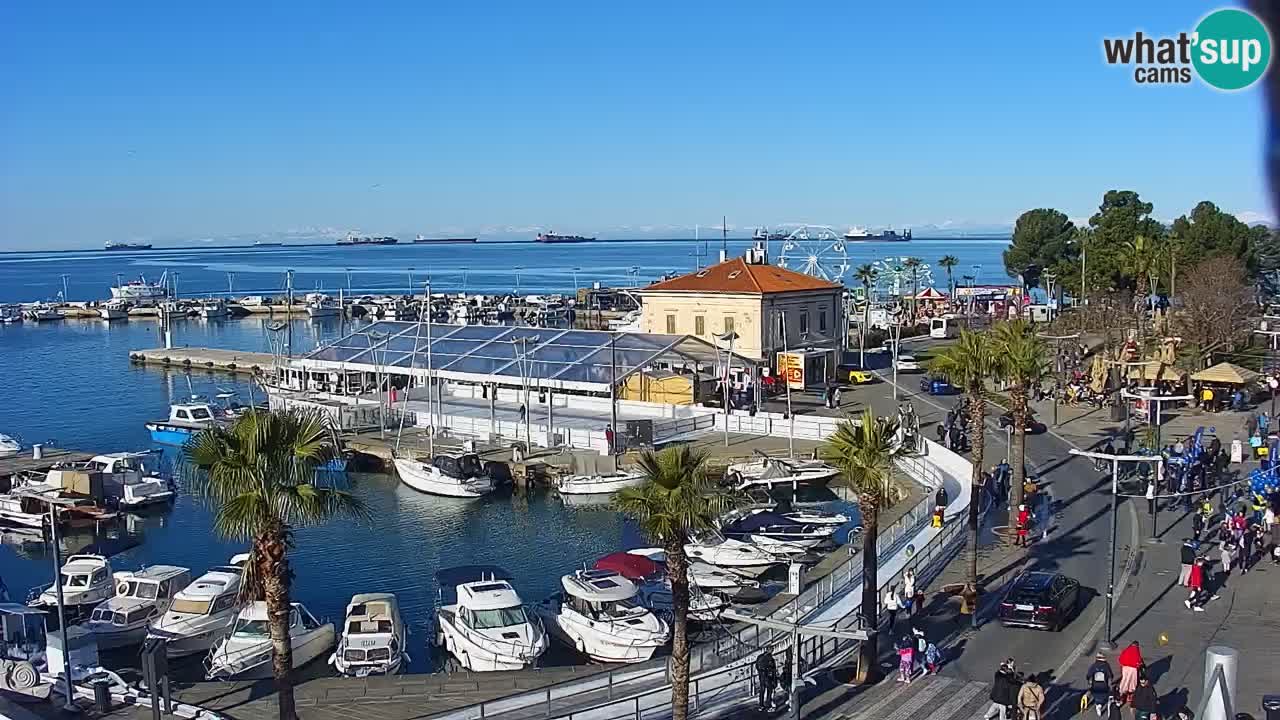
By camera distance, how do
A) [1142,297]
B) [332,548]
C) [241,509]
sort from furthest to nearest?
[1142,297] < [332,548] < [241,509]

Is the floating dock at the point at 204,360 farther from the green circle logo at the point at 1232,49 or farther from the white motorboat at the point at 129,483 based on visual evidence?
the green circle logo at the point at 1232,49

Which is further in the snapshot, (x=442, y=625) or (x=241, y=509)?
(x=442, y=625)

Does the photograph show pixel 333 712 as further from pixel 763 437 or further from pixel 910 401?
pixel 910 401

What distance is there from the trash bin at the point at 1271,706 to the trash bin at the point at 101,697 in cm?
1746

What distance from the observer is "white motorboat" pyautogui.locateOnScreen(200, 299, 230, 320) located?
146500mm

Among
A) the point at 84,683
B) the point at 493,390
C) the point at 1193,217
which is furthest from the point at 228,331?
the point at 84,683

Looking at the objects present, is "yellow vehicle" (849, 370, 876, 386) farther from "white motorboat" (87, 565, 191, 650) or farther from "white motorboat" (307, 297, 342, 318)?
"white motorboat" (307, 297, 342, 318)

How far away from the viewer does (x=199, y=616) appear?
2748 centimetres

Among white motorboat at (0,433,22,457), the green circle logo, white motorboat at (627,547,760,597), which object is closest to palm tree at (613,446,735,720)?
white motorboat at (627,547,760,597)

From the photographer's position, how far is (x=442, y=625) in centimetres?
2617

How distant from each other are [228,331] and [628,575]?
113m

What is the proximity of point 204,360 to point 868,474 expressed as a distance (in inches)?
3178

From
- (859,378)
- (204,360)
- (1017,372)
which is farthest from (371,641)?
(204,360)

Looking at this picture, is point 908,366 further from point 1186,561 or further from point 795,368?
point 1186,561
